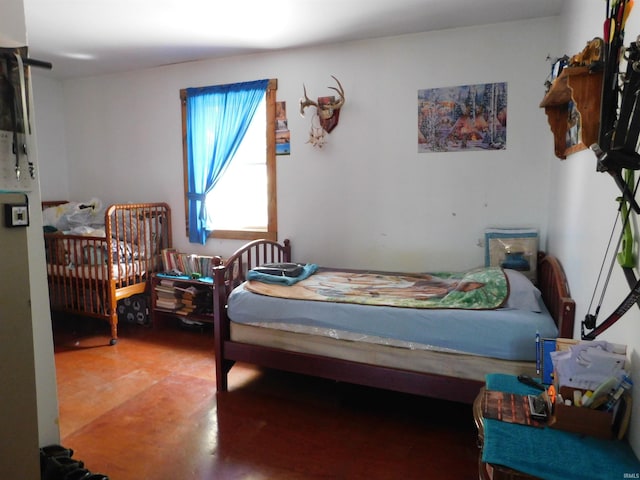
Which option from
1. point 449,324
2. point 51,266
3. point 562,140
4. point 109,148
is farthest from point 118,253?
point 562,140

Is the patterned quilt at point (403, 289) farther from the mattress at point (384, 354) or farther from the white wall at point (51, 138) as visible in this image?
the white wall at point (51, 138)

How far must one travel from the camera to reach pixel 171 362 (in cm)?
316

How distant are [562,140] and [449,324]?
1.25 metres

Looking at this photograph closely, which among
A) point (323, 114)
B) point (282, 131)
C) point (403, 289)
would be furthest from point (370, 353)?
point (282, 131)

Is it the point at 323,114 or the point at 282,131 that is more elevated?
the point at 323,114

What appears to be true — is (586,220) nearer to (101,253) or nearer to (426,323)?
(426,323)

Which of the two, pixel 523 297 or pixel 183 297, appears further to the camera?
pixel 183 297

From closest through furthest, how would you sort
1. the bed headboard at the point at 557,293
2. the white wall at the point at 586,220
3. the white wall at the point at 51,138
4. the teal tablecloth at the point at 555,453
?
the teal tablecloth at the point at 555,453 < the white wall at the point at 586,220 < the bed headboard at the point at 557,293 < the white wall at the point at 51,138

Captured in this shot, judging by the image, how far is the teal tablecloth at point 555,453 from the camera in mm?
993

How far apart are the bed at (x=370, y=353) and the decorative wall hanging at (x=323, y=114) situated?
1.25 m

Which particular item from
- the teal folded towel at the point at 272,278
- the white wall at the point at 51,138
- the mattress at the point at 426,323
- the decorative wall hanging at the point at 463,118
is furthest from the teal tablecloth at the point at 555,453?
the white wall at the point at 51,138

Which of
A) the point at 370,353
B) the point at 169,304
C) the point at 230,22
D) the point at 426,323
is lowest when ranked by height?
the point at 169,304

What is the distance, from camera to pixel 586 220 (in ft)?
5.81

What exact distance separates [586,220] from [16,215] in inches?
87.6
